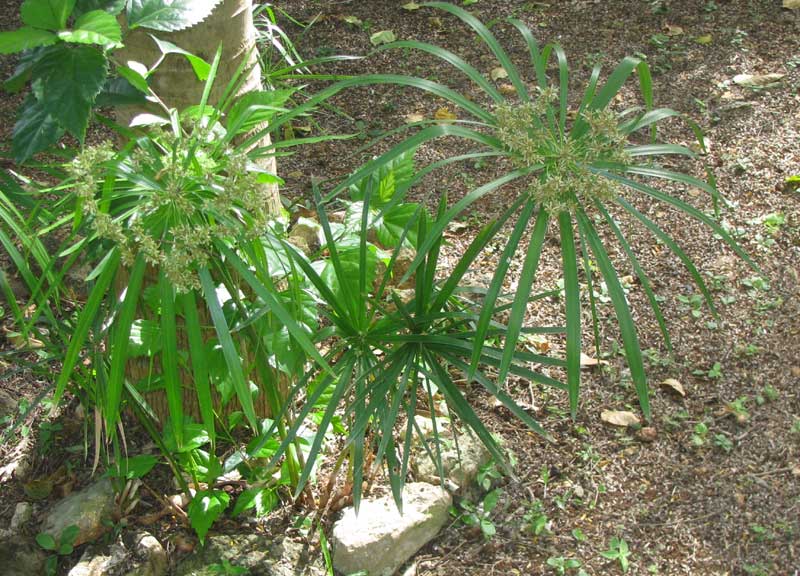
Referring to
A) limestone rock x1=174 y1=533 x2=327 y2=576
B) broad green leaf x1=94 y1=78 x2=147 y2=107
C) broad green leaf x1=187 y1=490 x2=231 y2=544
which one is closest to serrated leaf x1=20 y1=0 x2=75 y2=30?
broad green leaf x1=94 y1=78 x2=147 y2=107

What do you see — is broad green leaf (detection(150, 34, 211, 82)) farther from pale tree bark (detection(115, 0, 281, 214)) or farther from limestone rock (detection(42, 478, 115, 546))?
limestone rock (detection(42, 478, 115, 546))

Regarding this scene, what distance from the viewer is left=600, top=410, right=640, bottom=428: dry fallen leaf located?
2.52 metres

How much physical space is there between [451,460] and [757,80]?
242 cm

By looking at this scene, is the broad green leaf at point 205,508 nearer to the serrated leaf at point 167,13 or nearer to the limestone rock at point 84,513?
the limestone rock at point 84,513

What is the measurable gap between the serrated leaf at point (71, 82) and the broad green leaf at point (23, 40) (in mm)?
47

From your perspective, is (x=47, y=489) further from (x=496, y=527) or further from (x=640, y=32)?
(x=640, y=32)

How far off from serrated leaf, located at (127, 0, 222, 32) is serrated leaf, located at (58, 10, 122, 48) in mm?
133

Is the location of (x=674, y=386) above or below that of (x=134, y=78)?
below

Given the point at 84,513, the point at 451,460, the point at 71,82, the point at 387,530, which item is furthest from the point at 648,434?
the point at 71,82

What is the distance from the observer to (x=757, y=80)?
12.1 ft

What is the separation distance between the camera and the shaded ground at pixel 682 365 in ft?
7.46

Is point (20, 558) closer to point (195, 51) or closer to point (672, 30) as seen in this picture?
point (195, 51)

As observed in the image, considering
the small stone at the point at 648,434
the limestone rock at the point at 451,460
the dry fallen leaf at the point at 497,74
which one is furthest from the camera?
the dry fallen leaf at the point at 497,74

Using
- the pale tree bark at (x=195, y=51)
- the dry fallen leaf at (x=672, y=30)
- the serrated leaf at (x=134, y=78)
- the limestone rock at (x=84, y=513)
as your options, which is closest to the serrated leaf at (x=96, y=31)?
the serrated leaf at (x=134, y=78)
